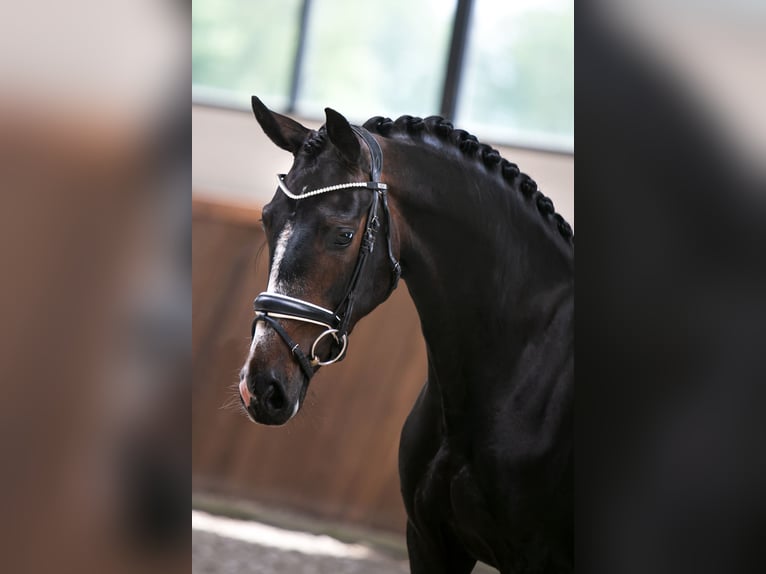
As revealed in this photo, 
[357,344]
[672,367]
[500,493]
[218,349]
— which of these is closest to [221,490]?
[218,349]

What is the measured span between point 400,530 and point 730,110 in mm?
2664

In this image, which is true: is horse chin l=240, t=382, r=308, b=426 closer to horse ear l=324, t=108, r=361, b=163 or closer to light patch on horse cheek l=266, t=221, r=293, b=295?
light patch on horse cheek l=266, t=221, r=293, b=295

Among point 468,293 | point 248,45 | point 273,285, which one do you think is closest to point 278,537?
point 468,293

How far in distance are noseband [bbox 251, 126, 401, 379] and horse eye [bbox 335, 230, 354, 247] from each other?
0.08 ft

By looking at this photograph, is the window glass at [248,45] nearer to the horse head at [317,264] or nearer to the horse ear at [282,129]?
the horse ear at [282,129]

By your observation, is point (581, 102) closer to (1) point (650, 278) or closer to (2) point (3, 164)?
(1) point (650, 278)

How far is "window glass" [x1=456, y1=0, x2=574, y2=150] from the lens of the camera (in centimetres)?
327

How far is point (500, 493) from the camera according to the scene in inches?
47.3

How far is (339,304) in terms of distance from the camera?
3.54ft

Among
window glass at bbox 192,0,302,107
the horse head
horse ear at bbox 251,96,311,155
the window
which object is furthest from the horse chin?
window glass at bbox 192,0,302,107

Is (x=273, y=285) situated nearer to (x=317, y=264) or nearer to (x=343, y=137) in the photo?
(x=317, y=264)

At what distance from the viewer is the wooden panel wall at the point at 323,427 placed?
9.54 ft

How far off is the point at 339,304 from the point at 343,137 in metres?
0.24

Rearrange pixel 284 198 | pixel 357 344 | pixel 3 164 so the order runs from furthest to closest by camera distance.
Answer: pixel 357 344 < pixel 284 198 < pixel 3 164
